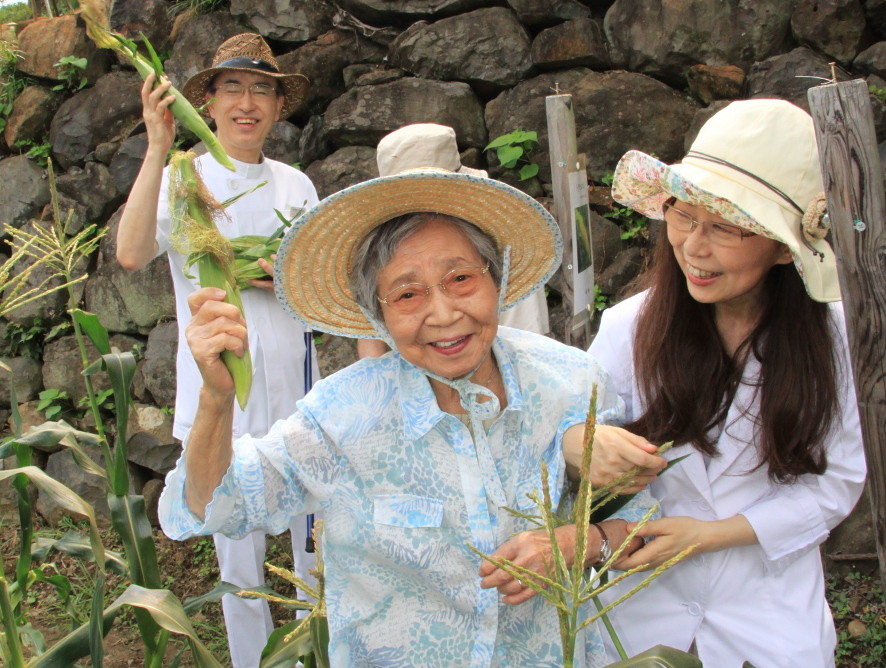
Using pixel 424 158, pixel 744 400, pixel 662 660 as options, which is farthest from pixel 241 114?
pixel 662 660

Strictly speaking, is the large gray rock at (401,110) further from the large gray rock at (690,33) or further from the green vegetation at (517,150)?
the large gray rock at (690,33)

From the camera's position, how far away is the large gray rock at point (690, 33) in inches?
159

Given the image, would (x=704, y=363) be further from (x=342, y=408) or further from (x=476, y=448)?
(x=342, y=408)

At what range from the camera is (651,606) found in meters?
1.91

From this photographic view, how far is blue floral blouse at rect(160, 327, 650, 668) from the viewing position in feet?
5.27

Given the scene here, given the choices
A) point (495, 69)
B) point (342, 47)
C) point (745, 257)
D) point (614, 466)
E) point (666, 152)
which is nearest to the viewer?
point (614, 466)

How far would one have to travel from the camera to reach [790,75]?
12.9 ft

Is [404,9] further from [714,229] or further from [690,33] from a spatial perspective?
[714,229]

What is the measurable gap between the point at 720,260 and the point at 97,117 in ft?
16.3

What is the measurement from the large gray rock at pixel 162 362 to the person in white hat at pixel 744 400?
13.0 feet

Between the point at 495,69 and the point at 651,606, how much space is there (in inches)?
136

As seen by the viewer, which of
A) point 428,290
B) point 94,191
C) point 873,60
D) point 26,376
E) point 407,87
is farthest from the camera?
point 26,376

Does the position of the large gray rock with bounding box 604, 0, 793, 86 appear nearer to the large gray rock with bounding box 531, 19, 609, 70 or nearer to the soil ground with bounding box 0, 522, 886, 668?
the large gray rock with bounding box 531, 19, 609, 70

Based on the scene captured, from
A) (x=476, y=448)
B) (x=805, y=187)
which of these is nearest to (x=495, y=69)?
(x=805, y=187)
